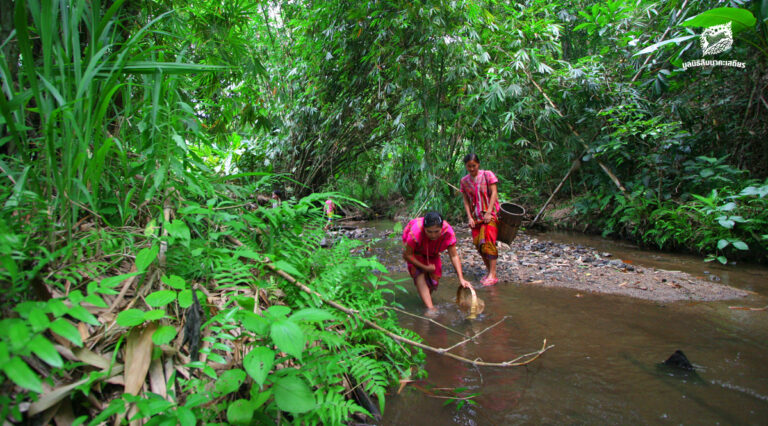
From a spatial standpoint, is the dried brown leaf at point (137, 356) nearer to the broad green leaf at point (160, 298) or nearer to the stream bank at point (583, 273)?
the broad green leaf at point (160, 298)

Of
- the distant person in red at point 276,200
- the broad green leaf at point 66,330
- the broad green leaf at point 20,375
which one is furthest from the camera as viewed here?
the distant person in red at point 276,200

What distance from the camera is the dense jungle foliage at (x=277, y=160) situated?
103cm

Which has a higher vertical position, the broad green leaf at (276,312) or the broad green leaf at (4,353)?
the broad green leaf at (4,353)

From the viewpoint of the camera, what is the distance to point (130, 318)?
1033mm

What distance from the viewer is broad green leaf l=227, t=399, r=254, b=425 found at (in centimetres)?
96

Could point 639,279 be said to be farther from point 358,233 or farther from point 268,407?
point 358,233

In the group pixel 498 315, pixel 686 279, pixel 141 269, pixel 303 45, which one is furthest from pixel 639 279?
pixel 303 45

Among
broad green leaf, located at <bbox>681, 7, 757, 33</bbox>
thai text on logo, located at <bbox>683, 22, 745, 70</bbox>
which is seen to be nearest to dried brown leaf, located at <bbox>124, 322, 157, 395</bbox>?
broad green leaf, located at <bbox>681, 7, 757, 33</bbox>

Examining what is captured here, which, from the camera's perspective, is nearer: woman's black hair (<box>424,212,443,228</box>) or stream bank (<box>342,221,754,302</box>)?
woman's black hair (<box>424,212,443,228</box>)

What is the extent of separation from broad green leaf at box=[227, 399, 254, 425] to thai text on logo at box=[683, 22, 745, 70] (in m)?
6.97

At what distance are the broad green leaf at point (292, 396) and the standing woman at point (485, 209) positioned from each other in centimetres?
357

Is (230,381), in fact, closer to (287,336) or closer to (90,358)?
(287,336)

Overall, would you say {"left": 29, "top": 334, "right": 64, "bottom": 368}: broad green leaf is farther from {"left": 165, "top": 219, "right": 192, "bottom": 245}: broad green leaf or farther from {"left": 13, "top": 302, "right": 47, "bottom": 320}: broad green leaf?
{"left": 165, "top": 219, "right": 192, "bottom": 245}: broad green leaf

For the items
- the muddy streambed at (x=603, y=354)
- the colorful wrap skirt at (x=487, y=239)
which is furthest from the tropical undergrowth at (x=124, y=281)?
the colorful wrap skirt at (x=487, y=239)
